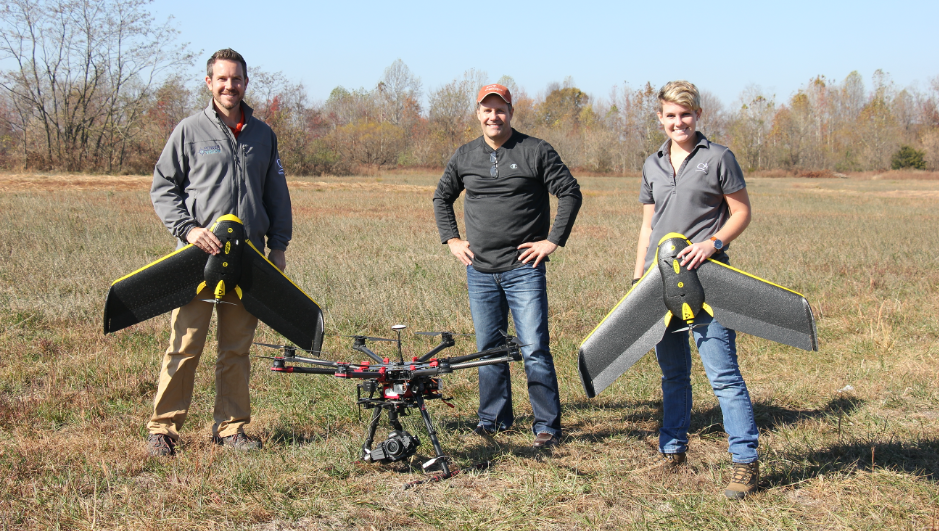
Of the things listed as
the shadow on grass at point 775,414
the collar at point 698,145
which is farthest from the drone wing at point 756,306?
the shadow on grass at point 775,414

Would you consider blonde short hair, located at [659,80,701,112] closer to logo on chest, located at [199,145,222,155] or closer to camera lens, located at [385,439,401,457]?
camera lens, located at [385,439,401,457]

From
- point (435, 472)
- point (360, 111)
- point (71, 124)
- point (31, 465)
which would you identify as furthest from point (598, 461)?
point (360, 111)

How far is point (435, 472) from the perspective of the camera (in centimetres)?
395

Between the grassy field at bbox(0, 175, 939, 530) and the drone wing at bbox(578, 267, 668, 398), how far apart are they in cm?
65

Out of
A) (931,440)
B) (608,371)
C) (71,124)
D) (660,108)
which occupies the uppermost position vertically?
(71,124)

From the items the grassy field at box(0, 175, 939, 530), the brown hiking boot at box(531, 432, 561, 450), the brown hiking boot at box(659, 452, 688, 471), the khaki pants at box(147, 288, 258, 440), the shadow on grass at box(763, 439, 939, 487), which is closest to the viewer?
the grassy field at box(0, 175, 939, 530)

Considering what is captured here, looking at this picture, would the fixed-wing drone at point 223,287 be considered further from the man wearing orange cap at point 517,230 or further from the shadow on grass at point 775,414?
the shadow on grass at point 775,414

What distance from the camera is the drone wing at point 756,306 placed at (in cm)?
356

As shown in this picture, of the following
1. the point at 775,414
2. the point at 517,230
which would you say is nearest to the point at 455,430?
the point at 517,230

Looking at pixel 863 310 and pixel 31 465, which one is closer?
pixel 31 465

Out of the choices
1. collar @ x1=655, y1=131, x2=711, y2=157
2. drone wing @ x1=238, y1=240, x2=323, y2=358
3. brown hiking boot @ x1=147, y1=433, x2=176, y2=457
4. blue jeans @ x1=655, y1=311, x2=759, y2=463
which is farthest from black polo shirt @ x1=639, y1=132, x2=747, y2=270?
brown hiking boot @ x1=147, y1=433, x2=176, y2=457

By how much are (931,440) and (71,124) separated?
5474 cm

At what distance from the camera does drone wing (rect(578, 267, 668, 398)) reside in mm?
3787

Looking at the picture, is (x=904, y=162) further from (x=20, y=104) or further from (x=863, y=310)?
(x=20, y=104)
